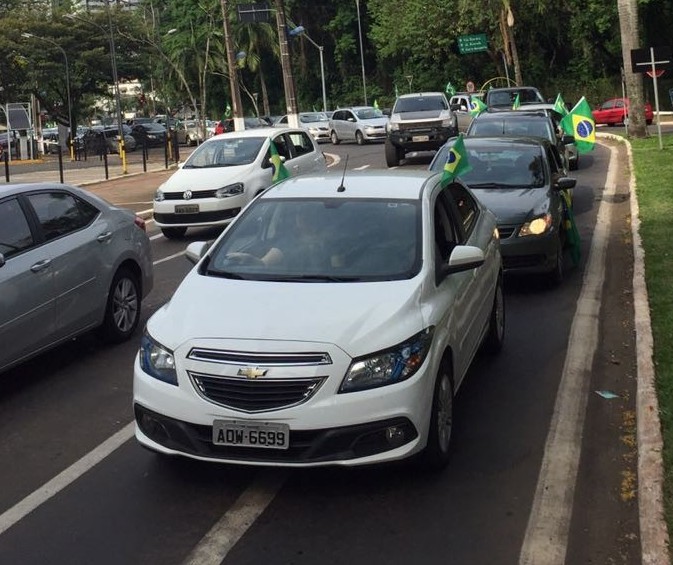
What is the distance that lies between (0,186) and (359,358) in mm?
4264

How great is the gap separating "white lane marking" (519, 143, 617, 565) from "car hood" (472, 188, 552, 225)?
0.99m

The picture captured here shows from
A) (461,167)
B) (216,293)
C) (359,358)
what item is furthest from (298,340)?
(461,167)

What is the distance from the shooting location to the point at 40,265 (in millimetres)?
7340

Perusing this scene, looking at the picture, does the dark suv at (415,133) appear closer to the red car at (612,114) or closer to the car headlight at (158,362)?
the red car at (612,114)

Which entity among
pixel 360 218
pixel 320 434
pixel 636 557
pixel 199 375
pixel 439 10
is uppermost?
pixel 439 10

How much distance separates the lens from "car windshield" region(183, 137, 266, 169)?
53.8 feet

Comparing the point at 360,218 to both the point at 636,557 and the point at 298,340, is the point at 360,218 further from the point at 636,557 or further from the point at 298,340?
the point at 636,557

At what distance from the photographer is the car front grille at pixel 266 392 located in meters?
4.78

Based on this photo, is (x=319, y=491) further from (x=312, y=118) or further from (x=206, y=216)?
(x=312, y=118)

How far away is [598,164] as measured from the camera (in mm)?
24734

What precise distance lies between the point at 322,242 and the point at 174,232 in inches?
398

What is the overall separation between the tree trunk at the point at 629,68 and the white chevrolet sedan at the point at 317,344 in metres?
23.7

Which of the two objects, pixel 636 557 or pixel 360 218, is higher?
pixel 360 218

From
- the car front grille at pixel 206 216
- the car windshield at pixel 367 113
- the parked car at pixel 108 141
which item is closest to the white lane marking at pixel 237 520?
the car front grille at pixel 206 216
